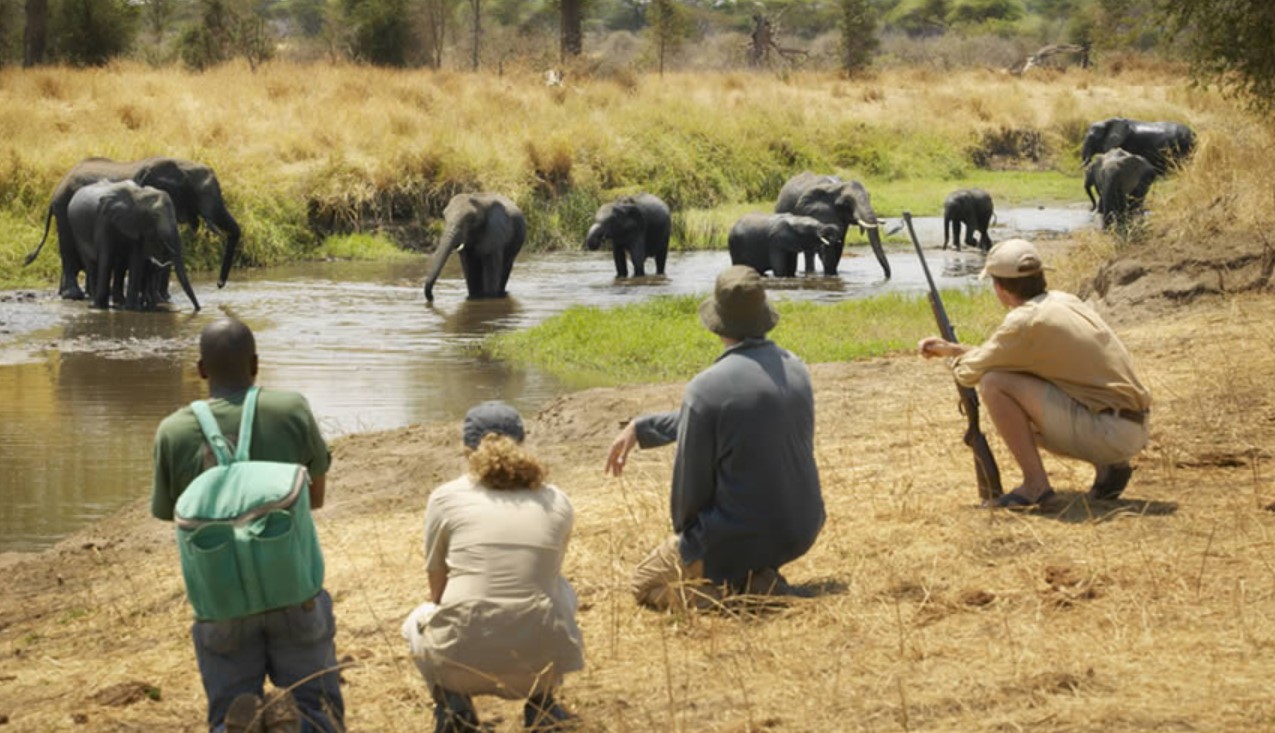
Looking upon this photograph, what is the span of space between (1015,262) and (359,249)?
71.9 ft

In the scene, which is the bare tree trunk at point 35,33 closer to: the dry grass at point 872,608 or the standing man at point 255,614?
the dry grass at point 872,608

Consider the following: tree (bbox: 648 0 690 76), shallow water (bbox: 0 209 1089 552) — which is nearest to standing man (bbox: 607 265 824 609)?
shallow water (bbox: 0 209 1089 552)

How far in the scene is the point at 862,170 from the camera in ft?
132

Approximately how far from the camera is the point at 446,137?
106 feet

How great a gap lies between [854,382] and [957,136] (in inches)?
1254

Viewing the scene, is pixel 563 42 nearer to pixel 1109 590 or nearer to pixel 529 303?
pixel 529 303

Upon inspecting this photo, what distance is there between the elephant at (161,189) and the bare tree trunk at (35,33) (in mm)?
18026

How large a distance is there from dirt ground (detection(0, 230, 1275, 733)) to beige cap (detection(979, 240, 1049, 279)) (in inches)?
43.8

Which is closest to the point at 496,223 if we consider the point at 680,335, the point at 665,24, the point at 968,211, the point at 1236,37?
the point at 680,335

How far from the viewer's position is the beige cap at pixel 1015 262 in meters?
8.09

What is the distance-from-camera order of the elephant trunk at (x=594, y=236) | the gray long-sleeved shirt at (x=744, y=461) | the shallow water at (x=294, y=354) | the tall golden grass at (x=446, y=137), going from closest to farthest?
the gray long-sleeved shirt at (x=744, y=461) → the shallow water at (x=294, y=354) → the elephant trunk at (x=594, y=236) → the tall golden grass at (x=446, y=137)

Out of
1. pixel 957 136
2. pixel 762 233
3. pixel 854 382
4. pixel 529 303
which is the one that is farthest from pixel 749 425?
pixel 957 136

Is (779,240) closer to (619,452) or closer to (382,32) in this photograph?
(619,452)

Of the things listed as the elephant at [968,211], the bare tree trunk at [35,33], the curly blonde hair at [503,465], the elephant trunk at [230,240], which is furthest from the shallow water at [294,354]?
the bare tree trunk at [35,33]
